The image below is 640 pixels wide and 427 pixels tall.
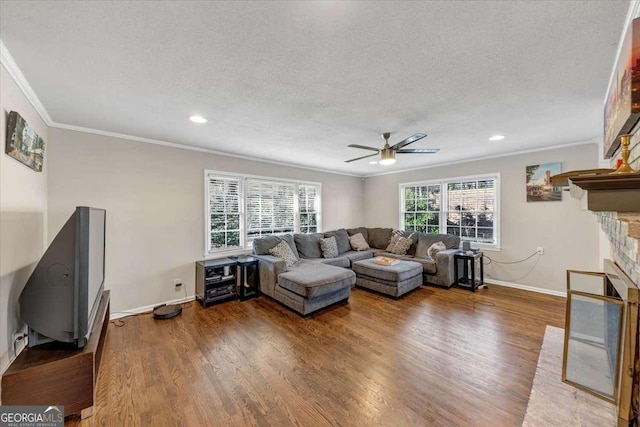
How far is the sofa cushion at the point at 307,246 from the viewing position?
189 inches

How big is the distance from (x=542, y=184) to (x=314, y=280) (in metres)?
4.10

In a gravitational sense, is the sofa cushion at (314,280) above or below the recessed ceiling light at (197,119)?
below

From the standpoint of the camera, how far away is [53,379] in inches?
61.4

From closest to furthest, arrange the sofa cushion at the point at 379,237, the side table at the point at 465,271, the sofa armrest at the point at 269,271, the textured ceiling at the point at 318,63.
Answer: the textured ceiling at the point at 318,63 → the sofa armrest at the point at 269,271 → the side table at the point at 465,271 → the sofa cushion at the point at 379,237

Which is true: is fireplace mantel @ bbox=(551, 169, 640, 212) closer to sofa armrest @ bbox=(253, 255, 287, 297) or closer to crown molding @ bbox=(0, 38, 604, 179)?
crown molding @ bbox=(0, 38, 604, 179)

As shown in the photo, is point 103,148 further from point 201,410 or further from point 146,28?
point 201,410

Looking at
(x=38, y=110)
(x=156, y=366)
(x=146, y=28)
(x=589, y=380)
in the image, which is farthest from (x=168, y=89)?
(x=589, y=380)

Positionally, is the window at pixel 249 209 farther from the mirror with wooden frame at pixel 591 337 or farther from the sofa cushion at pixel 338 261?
the mirror with wooden frame at pixel 591 337

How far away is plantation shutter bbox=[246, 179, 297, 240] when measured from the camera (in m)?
4.58

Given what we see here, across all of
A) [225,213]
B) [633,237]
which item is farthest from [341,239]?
[633,237]

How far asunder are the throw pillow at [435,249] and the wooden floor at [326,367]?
4.06ft

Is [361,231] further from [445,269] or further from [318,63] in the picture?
[318,63]

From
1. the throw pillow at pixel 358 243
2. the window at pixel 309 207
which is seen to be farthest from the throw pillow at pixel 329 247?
the window at pixel 309 207

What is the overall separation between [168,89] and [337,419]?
2.83 metres
